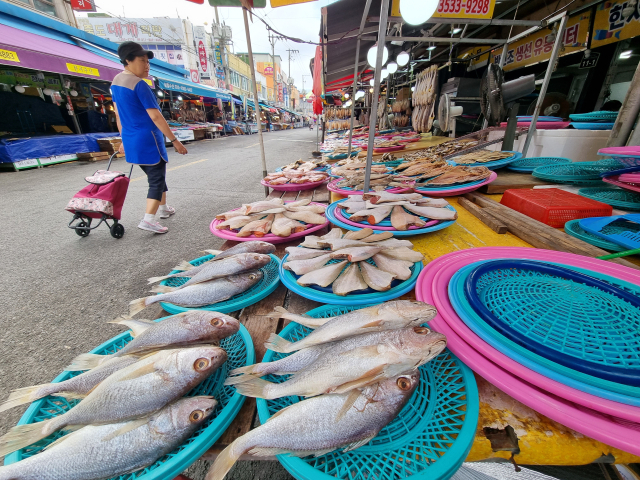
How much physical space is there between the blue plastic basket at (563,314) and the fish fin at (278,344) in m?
0.80

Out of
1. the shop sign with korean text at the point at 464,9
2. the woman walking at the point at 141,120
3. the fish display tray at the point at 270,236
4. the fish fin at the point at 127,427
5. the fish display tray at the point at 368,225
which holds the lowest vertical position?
the fish fin at the point at 127,427

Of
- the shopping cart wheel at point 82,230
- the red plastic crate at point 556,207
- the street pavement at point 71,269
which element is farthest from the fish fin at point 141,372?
the shopping cart wheel at point 82,230

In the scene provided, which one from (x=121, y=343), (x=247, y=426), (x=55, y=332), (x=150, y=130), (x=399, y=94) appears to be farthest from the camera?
(x=399, y=94)

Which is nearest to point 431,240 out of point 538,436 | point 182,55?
point 538,436

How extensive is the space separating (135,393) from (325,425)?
2.27 feet

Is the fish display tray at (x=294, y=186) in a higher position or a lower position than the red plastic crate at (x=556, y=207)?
lower

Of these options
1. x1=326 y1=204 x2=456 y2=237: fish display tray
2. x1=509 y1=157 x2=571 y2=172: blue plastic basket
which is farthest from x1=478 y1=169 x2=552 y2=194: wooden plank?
x1=326 y1=204 x2=456 y2=237: fish display tray

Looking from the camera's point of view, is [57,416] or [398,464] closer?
[398,464]

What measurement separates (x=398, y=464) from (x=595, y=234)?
2.06 meters

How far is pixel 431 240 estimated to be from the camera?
2.16 m

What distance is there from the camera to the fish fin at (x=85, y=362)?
3.93 ft

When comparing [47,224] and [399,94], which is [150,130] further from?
[399,94]

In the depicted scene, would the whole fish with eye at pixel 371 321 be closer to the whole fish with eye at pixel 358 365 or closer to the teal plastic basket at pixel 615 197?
the whole fish with eye at pixel 358 365

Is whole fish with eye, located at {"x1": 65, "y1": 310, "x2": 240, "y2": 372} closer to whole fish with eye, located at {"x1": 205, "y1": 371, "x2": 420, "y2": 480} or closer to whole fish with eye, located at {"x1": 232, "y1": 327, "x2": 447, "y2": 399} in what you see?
whole fish with eye, located at {"x1": 232, "y1": 327, "x2": 447, "y2": 399}
